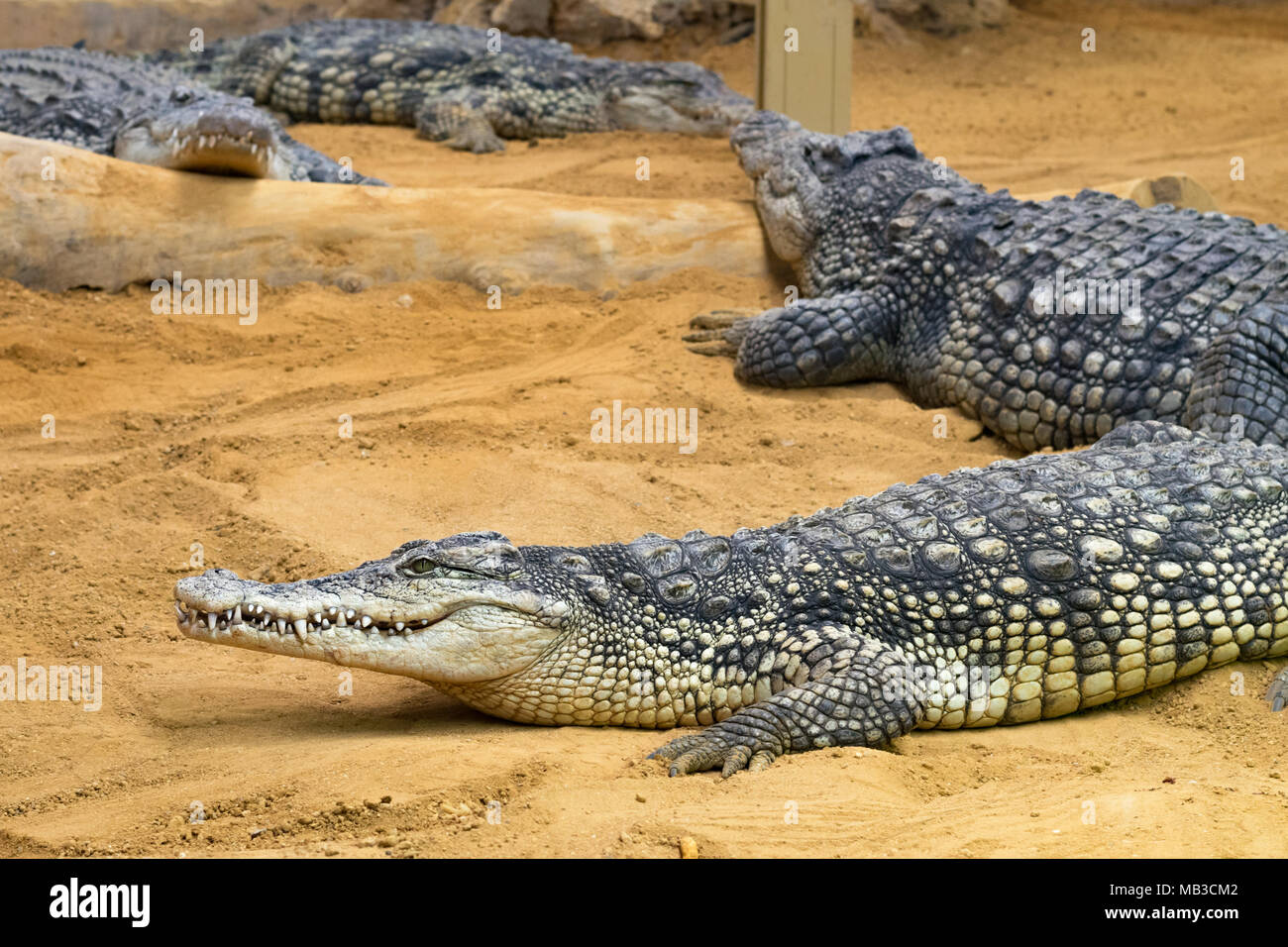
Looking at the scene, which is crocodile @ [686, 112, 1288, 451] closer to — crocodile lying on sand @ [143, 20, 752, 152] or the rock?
crocodile lying on sand @ [143, 20, 752, 152]

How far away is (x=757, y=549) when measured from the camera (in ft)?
13.8

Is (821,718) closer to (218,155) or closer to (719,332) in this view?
(719,332)

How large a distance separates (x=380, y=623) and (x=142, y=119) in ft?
19.7

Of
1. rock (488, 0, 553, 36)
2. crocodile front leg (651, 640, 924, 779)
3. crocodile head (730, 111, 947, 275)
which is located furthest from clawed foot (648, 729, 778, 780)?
rock (488, 0, 553, 36)

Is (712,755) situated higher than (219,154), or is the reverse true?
(219,154)

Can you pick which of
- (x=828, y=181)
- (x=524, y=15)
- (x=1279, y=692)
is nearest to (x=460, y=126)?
(x=524, y=15)

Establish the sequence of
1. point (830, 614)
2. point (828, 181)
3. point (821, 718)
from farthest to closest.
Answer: point (828, 181) → point (830, 614) → point (821, 718)

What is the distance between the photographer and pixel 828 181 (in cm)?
804

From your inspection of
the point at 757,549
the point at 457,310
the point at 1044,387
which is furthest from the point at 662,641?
the point at 457,310

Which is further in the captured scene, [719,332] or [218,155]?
[218,155]

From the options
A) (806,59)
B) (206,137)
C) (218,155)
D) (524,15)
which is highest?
(524,15)

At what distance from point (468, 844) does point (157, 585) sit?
2.28 metres

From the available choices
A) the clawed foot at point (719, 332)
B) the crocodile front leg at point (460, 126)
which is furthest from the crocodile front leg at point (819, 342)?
the crocodile front leg at point (460, 126)

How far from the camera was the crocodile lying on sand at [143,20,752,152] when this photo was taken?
11.8 metres
